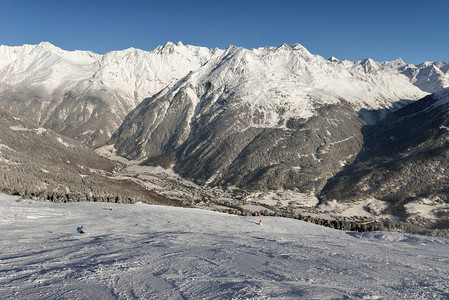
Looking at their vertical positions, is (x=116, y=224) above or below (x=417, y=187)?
below

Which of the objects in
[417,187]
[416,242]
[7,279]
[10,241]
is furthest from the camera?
[417,187]

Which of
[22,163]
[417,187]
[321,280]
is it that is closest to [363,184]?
[417,187]

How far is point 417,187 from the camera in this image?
180 m

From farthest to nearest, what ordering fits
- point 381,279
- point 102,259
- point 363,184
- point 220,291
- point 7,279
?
point 363,184
point 102,259
point 381,279
point 7,279
point 220,291

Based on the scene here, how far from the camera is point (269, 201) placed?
197375mm

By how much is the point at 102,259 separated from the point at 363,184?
200811mm

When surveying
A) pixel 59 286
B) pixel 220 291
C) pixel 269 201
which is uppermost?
pixel 220 291

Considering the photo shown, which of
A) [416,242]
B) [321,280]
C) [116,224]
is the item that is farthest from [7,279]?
[416,242]

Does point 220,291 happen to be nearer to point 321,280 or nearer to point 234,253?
point 321,280

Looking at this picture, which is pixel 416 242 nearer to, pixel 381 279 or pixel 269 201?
pixel 381 279

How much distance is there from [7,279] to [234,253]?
46.3ft

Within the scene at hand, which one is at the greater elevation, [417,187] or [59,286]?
[417,187]

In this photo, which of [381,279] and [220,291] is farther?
[381,279]

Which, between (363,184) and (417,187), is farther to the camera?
(363,184)
